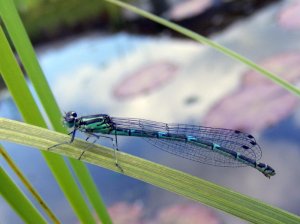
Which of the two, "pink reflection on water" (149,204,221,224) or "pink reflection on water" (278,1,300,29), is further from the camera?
"pink reflection on water" (278,1,300,29)

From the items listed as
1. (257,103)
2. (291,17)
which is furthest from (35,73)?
(291,17)

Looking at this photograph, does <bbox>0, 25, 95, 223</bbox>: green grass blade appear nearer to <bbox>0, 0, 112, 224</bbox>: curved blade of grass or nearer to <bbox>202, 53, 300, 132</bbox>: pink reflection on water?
<bbox>0, 0, 112, 224</bbox>: curved blade of grass

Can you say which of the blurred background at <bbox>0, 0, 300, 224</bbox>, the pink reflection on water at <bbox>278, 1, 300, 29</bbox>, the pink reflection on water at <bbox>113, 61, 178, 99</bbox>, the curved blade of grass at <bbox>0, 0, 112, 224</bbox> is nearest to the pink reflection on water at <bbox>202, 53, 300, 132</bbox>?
the blurred background at <bbox>0, 0, 300, 224</bbox>

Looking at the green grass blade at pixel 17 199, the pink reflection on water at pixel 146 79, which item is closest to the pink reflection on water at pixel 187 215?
the green grass blade at pixel 17 199

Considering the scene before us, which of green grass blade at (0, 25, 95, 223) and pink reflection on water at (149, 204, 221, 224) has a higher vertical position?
green grass blade at (0, 25, 95, 223)

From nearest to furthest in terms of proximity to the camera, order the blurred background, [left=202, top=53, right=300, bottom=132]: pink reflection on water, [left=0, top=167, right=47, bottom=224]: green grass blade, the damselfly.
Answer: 1. [left=0, top=167, right=47, bottom=224]: green grass blade
2. the damselfly
3. the blurred background
4. [left=202, top=53, right=300, bottom=132]: pink reflection on water

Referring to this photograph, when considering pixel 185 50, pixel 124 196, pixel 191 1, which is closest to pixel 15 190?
pixel 124 196

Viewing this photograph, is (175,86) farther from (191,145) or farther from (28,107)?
(28,107)

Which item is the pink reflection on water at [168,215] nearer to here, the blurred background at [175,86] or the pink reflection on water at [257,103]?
the blurred background at [175,86]
